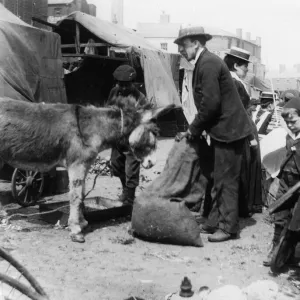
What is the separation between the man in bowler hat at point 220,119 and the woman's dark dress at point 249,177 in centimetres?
107

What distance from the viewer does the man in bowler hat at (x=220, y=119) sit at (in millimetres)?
5562

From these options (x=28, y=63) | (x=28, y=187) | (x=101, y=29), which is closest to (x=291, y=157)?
(x=28, y=187)

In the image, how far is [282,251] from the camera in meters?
4.50

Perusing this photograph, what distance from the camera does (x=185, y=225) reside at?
549 cm

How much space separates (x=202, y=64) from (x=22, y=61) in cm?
411

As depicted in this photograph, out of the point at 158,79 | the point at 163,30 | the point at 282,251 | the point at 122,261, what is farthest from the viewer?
the point at 163,30

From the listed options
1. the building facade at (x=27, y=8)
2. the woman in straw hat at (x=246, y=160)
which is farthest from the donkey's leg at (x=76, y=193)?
the building facade at (x=27, y=8)

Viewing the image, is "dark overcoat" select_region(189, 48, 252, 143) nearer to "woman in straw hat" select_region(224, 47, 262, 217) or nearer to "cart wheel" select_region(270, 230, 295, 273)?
"woman in straw hat" select_region(224, 47, 262, 217)

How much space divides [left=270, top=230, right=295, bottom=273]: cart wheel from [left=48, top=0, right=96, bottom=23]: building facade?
3892 centimetres

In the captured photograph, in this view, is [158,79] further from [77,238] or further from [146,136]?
[77,238]

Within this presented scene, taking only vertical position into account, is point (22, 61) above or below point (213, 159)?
above

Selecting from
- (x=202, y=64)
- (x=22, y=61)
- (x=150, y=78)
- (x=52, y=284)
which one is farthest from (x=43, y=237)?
(x=150, y=78)

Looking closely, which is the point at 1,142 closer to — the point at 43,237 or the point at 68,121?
the point at 68,121

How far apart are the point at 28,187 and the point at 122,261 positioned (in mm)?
2774
